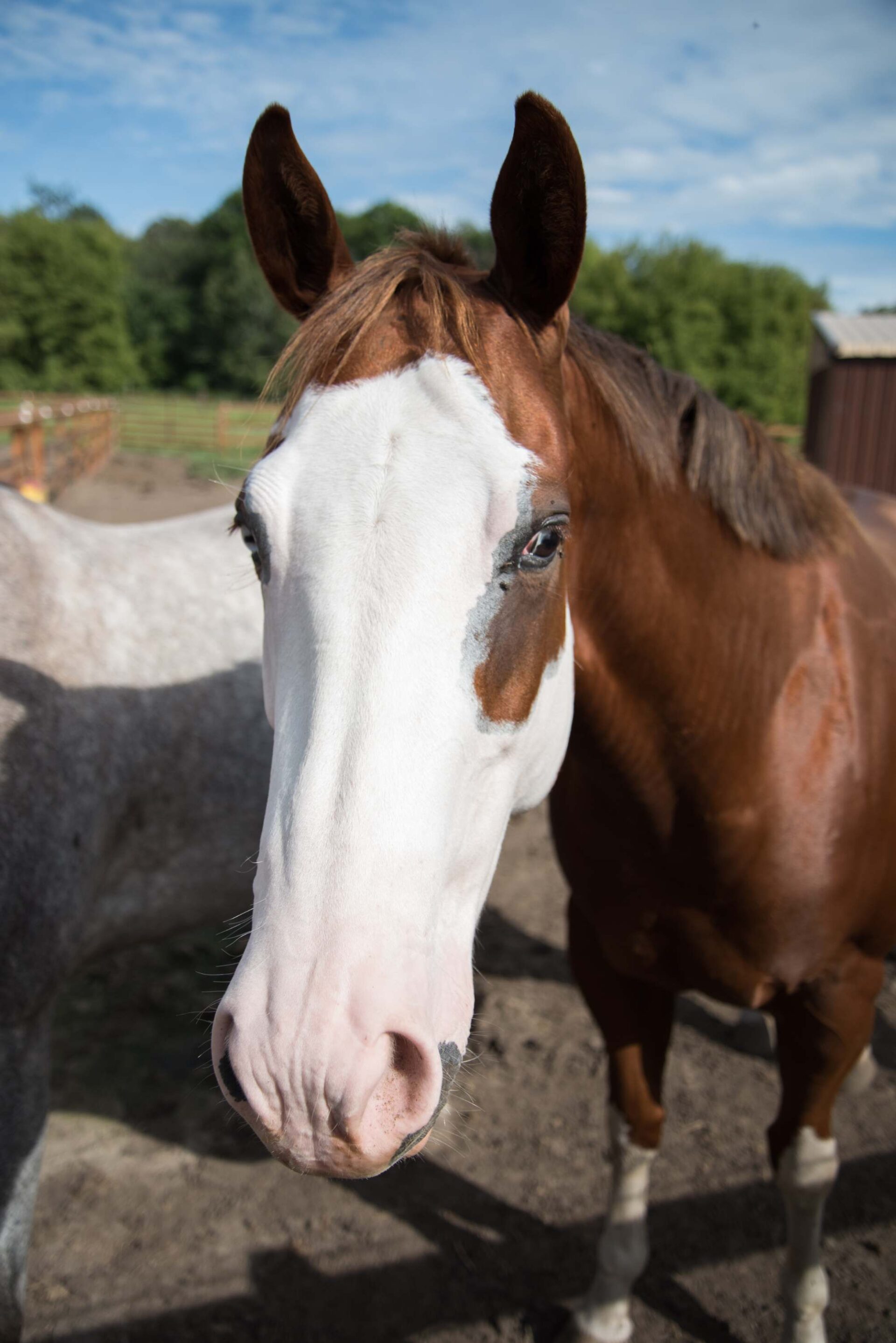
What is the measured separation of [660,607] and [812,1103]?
1.35 meters

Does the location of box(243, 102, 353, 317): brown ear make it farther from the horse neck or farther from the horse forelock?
the horse neck

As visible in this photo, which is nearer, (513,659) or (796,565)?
(513,659)

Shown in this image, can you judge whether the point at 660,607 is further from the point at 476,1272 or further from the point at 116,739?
the point at 476,1272

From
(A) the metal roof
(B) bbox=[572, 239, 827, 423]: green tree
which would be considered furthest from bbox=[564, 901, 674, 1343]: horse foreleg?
(B) bbox=[572, 239, 827, 423]: green tree

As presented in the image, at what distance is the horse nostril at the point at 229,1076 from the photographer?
1.02m

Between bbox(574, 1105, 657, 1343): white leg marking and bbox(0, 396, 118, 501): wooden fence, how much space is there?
3044 mm

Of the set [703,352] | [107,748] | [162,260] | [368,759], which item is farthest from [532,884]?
[162,260]

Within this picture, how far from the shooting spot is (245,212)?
1521 millimetres

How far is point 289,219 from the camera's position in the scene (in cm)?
158

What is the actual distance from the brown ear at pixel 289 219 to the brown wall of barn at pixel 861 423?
9.66 meters

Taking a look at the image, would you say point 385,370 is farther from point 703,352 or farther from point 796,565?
point 703,352

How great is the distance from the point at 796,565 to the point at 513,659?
3.30 feet

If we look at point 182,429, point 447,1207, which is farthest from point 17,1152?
point 182,429

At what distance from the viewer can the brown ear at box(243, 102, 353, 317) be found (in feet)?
4.89
